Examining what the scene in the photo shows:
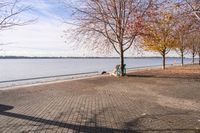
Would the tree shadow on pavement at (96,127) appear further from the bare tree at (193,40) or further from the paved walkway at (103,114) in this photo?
the bare tree at (193,40)

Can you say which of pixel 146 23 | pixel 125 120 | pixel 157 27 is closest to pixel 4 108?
pixel 125 120

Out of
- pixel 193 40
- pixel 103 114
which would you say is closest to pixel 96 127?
pixel 103 114

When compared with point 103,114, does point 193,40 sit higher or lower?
higher

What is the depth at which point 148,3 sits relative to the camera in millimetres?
23375

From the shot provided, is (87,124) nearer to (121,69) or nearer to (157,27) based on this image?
(121,69)

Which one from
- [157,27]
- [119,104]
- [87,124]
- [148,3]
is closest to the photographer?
[87,124]

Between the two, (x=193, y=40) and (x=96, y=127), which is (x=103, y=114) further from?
(x=193, y=40)

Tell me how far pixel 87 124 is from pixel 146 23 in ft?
57.8

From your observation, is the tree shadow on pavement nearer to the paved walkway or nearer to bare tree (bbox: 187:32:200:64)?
the paved walkway

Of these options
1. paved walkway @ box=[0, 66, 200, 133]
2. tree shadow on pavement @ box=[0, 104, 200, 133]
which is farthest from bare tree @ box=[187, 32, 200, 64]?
tree shadow on pavement @ box=[0, 104, 200, 133]

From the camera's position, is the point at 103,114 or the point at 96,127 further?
the point at 103,114

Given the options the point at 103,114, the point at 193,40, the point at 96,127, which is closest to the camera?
the point at 96,127

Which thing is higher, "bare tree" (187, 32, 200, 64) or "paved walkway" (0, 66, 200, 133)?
"bare tree" (187, 32, 200, 64)

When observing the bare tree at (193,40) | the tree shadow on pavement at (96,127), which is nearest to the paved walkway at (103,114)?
the tree shadow on pavement at (96,127)
